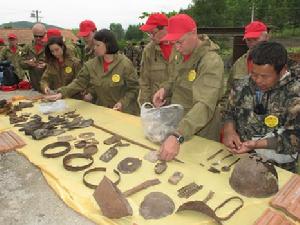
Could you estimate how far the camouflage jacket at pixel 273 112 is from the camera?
2443 millimetres

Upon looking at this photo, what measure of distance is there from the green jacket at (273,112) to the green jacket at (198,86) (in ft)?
0.60

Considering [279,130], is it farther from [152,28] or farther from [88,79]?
[88,79]

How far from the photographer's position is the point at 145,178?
91.5 inches

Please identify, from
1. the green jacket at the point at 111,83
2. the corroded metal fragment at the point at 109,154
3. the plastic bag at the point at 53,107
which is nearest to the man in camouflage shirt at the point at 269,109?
the corroded metal fragment at the point at 109,154

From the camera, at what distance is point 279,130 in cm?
251

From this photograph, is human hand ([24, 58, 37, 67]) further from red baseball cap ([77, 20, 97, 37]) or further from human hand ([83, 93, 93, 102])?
human hand ([83, 93, 93, 102])

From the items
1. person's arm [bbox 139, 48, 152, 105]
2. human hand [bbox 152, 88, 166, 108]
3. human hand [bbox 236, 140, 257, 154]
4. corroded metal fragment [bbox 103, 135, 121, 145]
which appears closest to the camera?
human hand [bbox 236, 140, 257, 154]

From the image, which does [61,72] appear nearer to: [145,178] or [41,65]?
[41,65]

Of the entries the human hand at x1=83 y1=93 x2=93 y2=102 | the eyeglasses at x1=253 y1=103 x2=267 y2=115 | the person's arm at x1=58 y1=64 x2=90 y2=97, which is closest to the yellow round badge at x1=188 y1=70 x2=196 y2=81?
the eyeglasses at x1=253 y1=103 x2=267 y2=115

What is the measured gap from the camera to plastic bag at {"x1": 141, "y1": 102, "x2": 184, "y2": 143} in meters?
2.85

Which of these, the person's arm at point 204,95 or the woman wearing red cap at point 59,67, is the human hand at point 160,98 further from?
the woman wearing red cap at point 59,67

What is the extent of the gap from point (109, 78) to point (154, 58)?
61 centimetres

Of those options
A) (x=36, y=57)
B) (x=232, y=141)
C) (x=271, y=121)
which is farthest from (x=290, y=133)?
(x=36, y=57)

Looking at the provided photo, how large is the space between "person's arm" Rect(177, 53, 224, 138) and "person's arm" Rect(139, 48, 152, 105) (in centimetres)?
150
